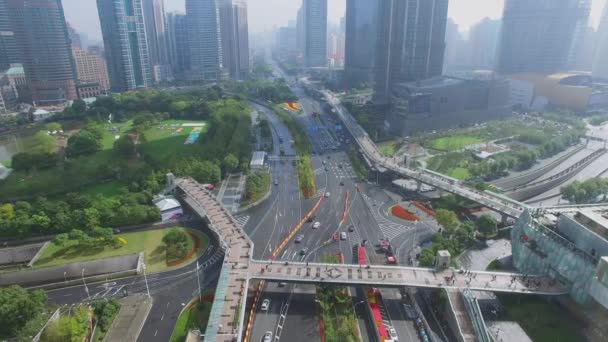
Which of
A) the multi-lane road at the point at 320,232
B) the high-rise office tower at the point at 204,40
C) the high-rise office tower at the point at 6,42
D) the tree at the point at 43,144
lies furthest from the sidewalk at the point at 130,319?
the high-rise office tower at the point at 204,40

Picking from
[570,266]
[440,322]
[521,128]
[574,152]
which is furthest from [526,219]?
[521,128]

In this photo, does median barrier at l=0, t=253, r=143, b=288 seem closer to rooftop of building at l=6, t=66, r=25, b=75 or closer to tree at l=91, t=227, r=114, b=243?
tree at l=91, t=227, r=114, b=243

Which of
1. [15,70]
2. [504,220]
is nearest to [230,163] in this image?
[504,220]

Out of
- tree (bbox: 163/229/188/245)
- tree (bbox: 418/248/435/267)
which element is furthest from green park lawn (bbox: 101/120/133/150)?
tree (bbox: 418/248/435/267)

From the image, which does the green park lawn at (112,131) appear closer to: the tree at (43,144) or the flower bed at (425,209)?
the tree at (43,144)

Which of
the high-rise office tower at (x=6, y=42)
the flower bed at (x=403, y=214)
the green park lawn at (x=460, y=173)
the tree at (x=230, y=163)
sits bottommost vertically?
the flower bed at (x=403, y=214)

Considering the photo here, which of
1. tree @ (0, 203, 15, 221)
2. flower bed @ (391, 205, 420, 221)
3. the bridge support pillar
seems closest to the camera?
tree @ (0, 203, 15, 221)

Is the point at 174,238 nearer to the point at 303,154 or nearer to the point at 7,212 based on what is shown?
the point at 7,212
